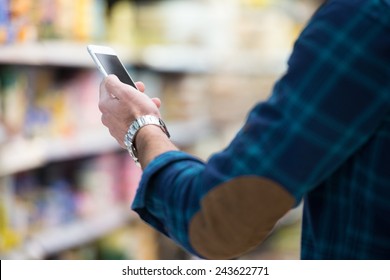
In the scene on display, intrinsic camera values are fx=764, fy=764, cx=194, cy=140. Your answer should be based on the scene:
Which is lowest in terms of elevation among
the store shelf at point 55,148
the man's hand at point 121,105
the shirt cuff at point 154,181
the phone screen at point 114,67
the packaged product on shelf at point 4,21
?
the store shelf at point 55,148

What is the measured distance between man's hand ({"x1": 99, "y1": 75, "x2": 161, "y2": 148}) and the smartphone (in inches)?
2.0

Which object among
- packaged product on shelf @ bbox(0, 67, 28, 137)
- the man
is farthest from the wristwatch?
packaged product on shelf @ bbox(0, 67, 28, 137)

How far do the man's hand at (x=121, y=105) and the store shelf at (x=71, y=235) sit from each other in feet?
4.20

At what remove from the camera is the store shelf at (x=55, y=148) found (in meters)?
2.31

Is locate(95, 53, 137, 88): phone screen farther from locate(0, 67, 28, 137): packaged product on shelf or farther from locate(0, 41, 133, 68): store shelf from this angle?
locate(0, 67, 28, 137): packaged product on shelf

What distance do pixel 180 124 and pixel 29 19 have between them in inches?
56.1

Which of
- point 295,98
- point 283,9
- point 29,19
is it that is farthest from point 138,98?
point 283,9

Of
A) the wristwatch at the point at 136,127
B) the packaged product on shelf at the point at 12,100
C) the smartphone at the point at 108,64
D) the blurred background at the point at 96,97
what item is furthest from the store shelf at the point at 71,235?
the wristwatch at the point at 136,127

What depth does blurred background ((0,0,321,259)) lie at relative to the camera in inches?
95.9

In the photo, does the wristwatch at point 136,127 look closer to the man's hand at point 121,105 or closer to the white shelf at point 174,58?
the man's hand at point 121,105

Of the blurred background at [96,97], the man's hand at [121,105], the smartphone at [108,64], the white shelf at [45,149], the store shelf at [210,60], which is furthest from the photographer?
the store shelf at [210,60]

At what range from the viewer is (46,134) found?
8.57ft

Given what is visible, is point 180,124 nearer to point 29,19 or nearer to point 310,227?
point 29,19

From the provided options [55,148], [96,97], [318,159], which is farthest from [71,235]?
[318,159]
